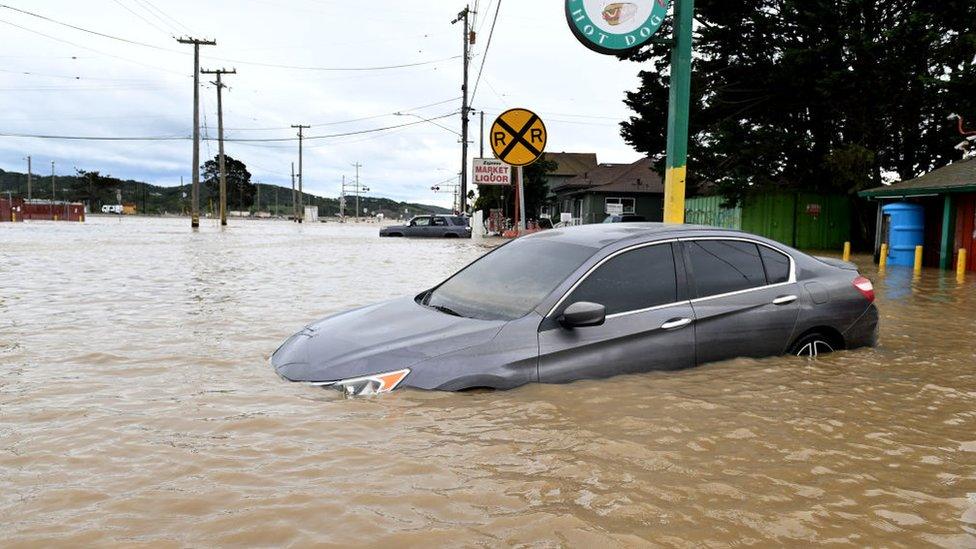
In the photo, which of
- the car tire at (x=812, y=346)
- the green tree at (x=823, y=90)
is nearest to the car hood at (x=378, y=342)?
the car tire at (x=812, y=346)

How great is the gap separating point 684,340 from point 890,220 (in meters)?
18.0

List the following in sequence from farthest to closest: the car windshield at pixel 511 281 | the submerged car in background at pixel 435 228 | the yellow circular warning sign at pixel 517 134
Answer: the submerged car in background at pixel 435 228 < the yellow circular warning sign at pixel 517 134 < the car windshield at pixel 511 281

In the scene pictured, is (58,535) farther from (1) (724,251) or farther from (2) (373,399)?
(1) (724,251)

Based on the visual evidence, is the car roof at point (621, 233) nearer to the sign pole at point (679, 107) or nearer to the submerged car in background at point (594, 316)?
the submerged car in background at point (594, 316)

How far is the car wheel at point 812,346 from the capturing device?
18.9ft

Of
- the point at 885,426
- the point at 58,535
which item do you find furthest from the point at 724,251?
the point at 58,535

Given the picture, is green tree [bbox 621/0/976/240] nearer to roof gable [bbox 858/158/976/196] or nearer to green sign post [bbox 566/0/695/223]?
roof gable [bbox 858/158/976/196]

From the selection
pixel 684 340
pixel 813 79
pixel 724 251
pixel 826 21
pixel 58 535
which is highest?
pixel 826 21

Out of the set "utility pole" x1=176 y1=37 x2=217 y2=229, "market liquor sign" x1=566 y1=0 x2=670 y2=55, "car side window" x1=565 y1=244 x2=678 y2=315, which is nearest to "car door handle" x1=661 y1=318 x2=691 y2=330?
"car side window" x1=565 y1=244 x2=678 y2=315

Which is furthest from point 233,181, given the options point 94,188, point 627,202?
point 627,202

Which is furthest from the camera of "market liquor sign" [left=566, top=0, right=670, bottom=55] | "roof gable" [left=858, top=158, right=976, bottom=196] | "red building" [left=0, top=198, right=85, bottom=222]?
"red building" [left=0, top=198, right=85, bottom=222]

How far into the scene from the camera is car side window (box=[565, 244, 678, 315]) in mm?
4934

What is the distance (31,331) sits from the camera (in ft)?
23.3

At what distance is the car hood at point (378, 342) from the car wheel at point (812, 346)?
2.71 meters
